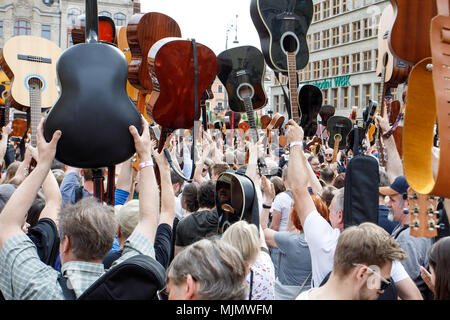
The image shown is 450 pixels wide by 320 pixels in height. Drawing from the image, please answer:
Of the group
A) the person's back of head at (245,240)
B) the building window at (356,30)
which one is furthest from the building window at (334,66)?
the person's back of head at (245,240)

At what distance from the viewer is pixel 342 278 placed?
2322mm

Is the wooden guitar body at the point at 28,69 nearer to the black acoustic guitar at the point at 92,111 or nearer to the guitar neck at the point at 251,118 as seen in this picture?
the guitar neck at the point at 251,118

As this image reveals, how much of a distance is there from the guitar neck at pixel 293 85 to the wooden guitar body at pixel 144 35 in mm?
1015

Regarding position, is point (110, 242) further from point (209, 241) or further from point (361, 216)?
point (361, 216)

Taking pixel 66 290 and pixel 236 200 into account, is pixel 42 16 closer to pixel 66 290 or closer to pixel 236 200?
pixel 236 200

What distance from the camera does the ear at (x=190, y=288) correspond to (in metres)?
1.92

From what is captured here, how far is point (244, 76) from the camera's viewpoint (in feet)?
17.1

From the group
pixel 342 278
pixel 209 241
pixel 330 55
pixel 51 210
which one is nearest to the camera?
pixel 209 241

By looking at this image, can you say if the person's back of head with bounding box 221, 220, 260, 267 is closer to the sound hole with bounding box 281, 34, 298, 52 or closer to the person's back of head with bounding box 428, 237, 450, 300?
the person's back of head with bounding box 428, 237, 450, 300

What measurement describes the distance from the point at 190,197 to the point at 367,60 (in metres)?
43.0

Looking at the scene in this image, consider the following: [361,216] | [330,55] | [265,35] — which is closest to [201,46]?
[265,35]

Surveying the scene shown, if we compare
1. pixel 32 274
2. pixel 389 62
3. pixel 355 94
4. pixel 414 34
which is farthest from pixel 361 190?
pixel 355 94
